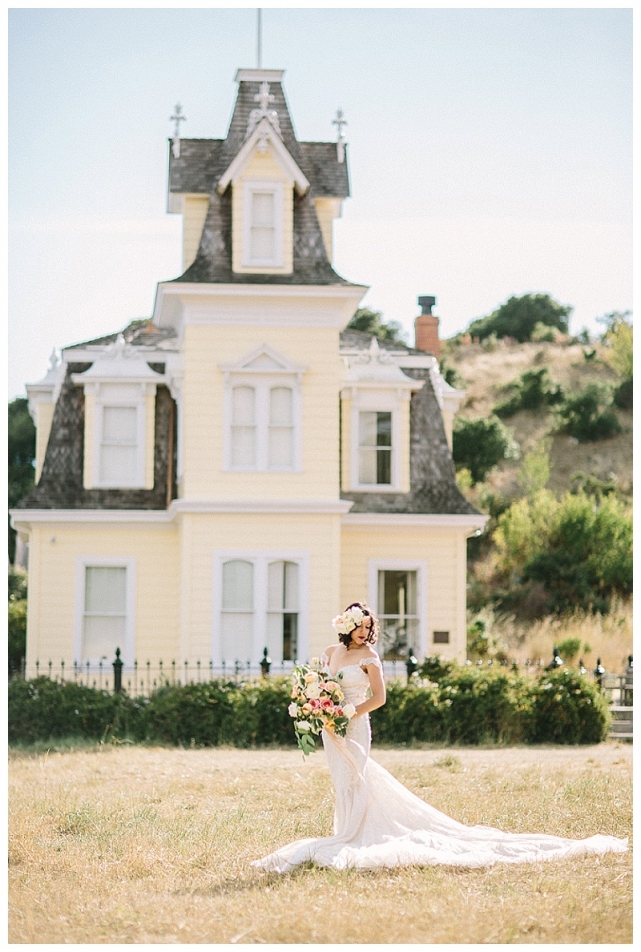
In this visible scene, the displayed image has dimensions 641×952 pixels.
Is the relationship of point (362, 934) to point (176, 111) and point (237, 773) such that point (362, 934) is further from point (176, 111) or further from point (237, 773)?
point (176, 111)

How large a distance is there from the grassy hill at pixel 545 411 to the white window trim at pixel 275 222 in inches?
918

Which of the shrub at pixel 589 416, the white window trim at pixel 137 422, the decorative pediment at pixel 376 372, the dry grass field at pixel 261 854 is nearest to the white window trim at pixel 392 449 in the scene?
the decorative pediment at pixel 376 372

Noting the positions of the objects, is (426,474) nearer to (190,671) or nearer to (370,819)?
(190,671)

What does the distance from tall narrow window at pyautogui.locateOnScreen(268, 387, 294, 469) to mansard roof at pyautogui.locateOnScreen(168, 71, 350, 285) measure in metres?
1.88

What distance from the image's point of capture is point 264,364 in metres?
22.2

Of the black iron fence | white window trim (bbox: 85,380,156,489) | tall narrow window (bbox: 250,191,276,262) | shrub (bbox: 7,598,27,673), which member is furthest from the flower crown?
shrub (bbox: 7,598,27,673)

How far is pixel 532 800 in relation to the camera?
1356 centimetres

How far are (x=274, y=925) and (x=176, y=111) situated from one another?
18941 mm

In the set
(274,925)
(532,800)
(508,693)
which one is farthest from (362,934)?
(508,693)

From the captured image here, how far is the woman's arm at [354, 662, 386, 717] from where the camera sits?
34.4 feet

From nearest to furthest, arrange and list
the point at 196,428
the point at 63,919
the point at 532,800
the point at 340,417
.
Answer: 1. the point at 63,919
2. the point at 532,800
3. the point at 196,428
4. the point at 340,417

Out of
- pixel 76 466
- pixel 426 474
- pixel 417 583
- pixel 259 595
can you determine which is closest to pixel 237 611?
pixel 259 595

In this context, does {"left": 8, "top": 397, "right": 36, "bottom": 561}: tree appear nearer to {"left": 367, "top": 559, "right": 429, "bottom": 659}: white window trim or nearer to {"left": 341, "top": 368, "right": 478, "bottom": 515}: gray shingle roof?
{"left": 341, "top": 368, "right": 478, "bottom": 515}: gray shingle roof

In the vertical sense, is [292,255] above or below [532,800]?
above
